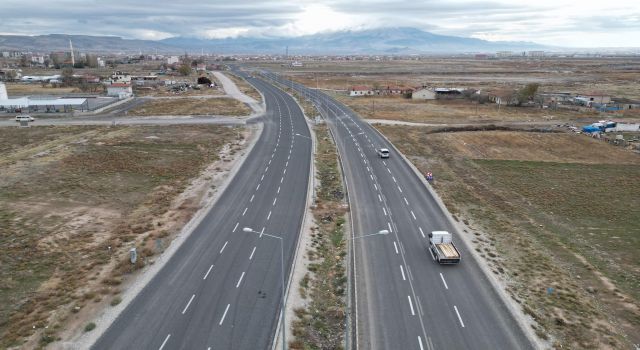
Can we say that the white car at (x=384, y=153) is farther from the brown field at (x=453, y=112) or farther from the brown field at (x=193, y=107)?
the brown field at (x=193, y=107)

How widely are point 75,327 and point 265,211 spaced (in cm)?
2264

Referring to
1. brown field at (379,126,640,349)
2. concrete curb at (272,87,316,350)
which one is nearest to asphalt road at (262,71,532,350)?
brown field at (379,126,640,349)

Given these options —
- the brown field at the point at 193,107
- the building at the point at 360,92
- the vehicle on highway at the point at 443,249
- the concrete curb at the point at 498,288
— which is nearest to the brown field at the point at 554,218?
the concrete curb at the point at 498,288

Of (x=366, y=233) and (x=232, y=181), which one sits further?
(x=232, y=181)

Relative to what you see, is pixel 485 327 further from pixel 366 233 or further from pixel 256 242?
pixel 256 242

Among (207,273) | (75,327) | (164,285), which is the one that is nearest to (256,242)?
(207,273)

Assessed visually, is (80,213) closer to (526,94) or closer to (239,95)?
(239,95)

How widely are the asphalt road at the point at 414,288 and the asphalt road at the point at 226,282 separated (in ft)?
21.5

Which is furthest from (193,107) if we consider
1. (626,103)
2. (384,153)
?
(626,103)

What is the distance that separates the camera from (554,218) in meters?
48.8

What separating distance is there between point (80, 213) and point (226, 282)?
77.1 ft

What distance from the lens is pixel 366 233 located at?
42.4 metres

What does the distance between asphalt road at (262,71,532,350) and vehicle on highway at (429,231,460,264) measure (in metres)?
0.65

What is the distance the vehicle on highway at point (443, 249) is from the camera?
35844 mm
